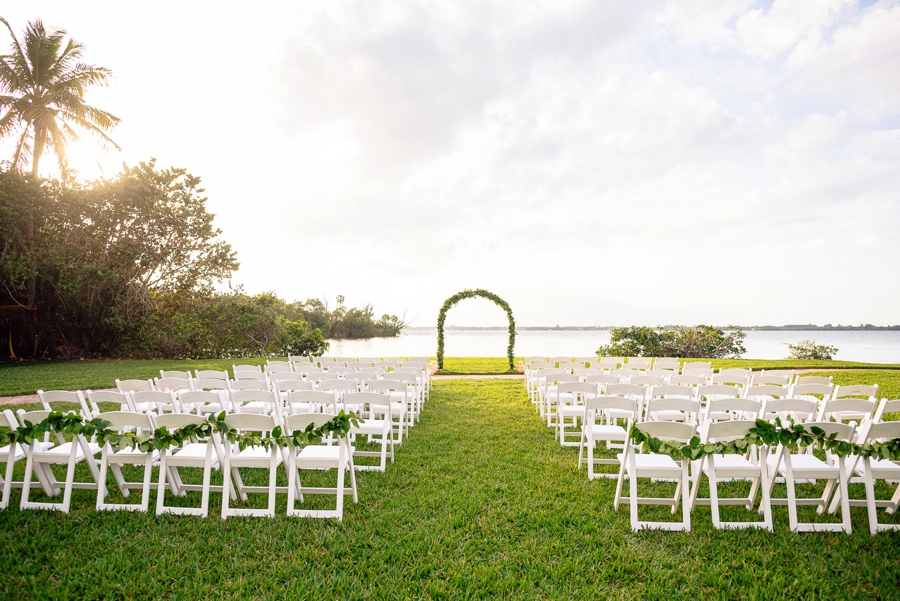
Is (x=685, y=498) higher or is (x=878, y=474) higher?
(x=878, y=474)

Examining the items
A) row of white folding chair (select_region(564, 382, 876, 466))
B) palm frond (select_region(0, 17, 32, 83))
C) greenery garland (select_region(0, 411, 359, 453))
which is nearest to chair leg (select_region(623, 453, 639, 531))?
row of white folding chair (select_region(564, 382, 876, 466))

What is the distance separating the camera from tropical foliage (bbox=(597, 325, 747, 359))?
64.5 ft

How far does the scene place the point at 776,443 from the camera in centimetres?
326

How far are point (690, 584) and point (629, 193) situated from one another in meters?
19.2

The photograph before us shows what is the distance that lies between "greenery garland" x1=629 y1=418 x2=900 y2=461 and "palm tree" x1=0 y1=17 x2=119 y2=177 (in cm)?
2382

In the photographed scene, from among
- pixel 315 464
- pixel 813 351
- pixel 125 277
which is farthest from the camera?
pixel 813 351

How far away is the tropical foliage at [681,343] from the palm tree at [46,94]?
25.8 meters

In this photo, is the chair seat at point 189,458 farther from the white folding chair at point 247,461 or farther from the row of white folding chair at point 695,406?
the row of white folding chair at point 695,406

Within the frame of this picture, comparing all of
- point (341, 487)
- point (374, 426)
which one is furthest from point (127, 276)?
point (341, 487)

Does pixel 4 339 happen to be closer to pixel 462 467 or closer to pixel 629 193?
pixel 462 467

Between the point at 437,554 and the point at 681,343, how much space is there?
20041 millimetres

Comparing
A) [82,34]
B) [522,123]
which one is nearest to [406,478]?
[522,123]

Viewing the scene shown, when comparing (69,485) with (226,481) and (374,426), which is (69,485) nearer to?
(226,481)

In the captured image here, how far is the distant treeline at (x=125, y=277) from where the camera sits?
1622 centimetres
